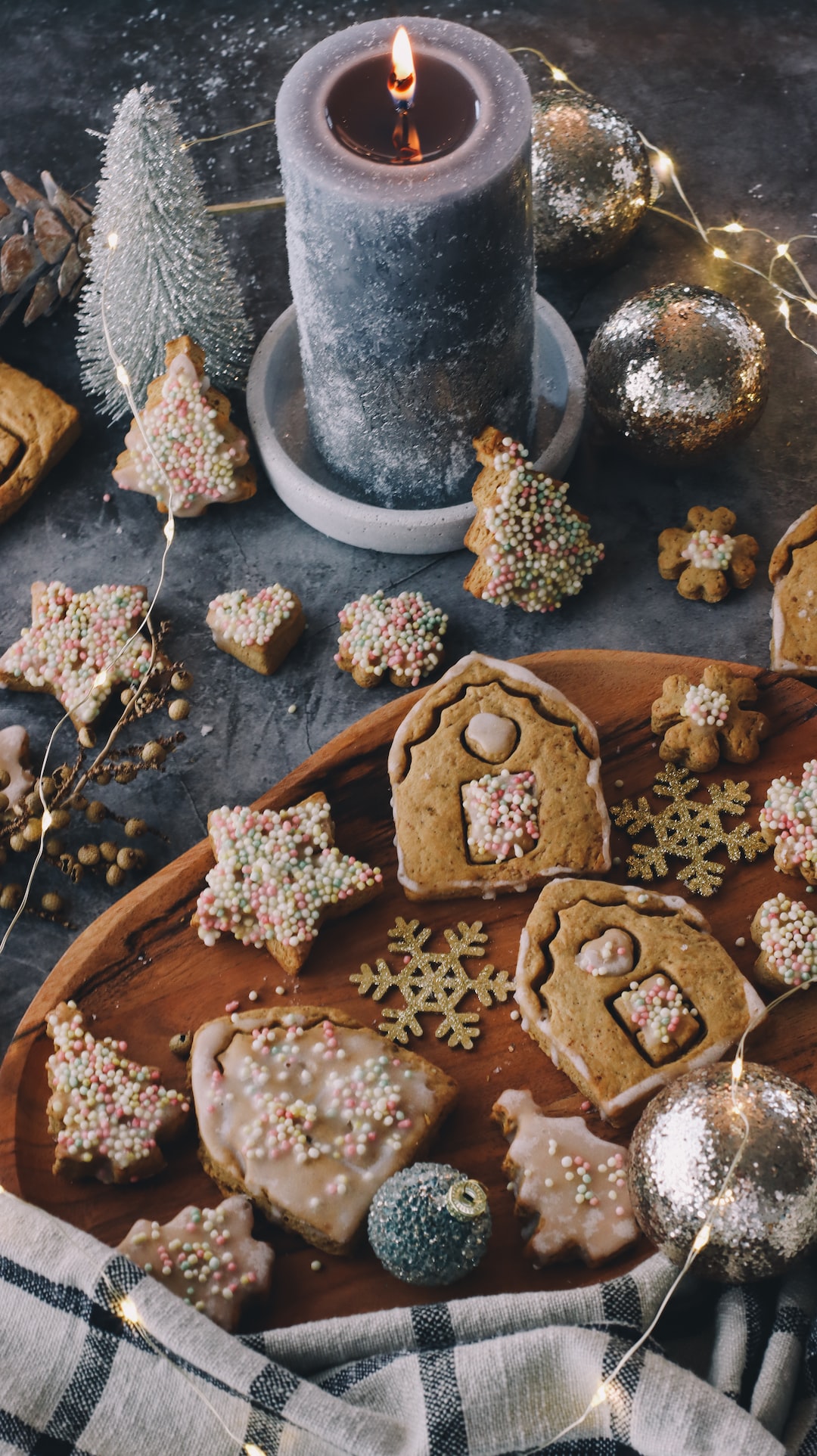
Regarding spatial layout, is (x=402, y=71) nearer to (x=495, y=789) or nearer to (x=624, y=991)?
(x=495, y=789)

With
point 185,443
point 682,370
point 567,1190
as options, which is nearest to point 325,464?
point 185,443

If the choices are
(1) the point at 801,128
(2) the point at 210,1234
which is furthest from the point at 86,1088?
(1) the point at 801,128

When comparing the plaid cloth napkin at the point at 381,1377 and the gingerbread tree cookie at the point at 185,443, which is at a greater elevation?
the gingerbread tree cookie at the point at 185,443

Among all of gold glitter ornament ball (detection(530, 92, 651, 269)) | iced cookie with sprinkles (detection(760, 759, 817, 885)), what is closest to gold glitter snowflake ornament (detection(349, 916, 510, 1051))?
iced cookie with sprinkles (detection(760, 759, 817, 885))

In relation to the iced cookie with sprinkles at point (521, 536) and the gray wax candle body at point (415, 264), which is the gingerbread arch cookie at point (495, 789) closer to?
the iced cookie with sprinkles at point (521, 536)

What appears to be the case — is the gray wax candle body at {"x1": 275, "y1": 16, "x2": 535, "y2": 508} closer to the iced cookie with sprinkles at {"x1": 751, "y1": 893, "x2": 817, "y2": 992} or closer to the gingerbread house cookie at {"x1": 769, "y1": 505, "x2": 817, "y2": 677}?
the gingerbread house cookie at {"x1": 769, "y1": 505, "x2": 817, "y2": 677}

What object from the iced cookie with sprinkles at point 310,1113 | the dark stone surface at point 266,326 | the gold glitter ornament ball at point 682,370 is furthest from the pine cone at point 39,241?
the iced cookie with sprinkles at point 310,1113
